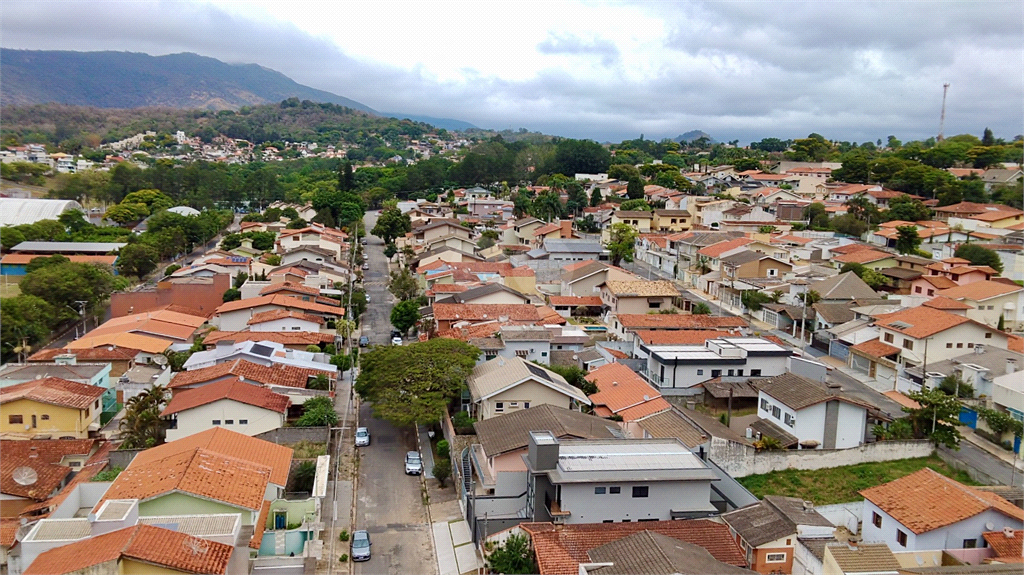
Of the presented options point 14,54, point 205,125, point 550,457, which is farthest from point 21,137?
point 14,54

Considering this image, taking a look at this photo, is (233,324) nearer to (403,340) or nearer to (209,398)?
(403,340)

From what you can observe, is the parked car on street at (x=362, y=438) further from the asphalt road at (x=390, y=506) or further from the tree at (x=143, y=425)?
the tree at (x=143, y=425)

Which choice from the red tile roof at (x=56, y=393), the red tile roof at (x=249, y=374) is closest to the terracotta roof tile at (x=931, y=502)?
the red tile roof at (x=249, y=374)

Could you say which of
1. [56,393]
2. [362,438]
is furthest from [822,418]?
[56,393]

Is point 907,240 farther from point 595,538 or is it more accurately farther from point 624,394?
point 595,538

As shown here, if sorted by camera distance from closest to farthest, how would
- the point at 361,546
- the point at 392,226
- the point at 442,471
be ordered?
the point at 361,546 < the point at 442,471 < the point at 392,226
